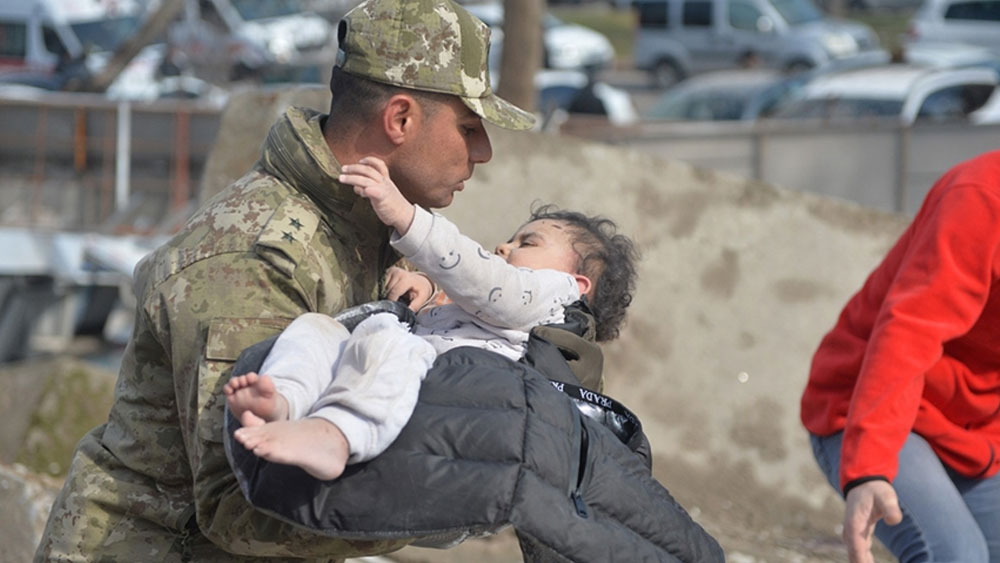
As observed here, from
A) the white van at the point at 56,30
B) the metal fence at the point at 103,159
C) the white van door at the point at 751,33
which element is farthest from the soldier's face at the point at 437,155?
the white van door at the point at 751,33

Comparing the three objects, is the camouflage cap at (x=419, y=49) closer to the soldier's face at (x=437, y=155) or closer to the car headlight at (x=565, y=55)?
the soldier's face at (x=437, y=155)

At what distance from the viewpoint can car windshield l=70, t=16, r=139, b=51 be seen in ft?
70.5

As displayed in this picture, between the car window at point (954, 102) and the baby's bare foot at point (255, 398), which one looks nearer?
the baby's bare foot at point (255, 398)

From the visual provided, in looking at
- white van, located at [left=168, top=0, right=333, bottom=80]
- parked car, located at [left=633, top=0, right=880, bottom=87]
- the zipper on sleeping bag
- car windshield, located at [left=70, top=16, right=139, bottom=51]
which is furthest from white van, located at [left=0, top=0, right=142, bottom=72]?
the zipper on sleeping bag

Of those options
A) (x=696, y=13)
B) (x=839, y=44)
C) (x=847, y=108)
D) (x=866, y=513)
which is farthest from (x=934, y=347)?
(x=696, y=13)

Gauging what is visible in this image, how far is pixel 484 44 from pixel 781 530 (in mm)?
3866

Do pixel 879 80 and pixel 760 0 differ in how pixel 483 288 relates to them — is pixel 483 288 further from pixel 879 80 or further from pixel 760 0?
pixel 760 0

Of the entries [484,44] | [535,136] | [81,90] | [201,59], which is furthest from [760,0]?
[484,44]

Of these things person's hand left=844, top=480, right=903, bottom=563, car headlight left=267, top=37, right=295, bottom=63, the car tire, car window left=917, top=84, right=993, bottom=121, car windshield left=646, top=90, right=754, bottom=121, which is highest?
person's hand left=844, top=480, right=903, bottom=563

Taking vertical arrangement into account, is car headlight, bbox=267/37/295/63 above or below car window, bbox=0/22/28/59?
below

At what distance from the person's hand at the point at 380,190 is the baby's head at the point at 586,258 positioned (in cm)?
65

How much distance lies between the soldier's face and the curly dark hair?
586 millimetres

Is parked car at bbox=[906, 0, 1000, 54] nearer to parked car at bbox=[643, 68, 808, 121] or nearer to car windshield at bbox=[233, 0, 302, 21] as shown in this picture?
parked car at bbox=[643, 68, 808, 121]

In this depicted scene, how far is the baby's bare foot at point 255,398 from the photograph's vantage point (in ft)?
6.76
